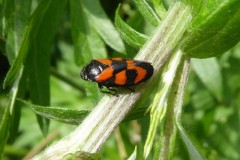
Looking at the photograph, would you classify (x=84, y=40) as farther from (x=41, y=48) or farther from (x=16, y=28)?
(x=16, y=28)

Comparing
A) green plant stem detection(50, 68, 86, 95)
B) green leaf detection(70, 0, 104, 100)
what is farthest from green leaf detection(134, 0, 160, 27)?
green plant stem detection(50, 68, 86, 95)

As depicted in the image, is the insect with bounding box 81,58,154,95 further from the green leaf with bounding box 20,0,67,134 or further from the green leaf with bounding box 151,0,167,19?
the green leaf with bounding box 20,0,67,134

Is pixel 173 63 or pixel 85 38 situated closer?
pixel 173 63

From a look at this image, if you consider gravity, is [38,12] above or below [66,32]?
above

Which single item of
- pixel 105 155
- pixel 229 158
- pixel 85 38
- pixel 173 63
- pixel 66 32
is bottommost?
pixel 229 158

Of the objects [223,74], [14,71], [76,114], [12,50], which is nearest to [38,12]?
[12,50]

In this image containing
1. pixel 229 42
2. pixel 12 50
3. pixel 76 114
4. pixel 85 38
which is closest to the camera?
pixel 229 42

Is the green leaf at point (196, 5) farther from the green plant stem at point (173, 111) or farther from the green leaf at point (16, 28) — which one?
the green leaf at point (16, 28)

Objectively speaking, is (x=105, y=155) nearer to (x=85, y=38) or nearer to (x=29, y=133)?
(x=29, y=133)
